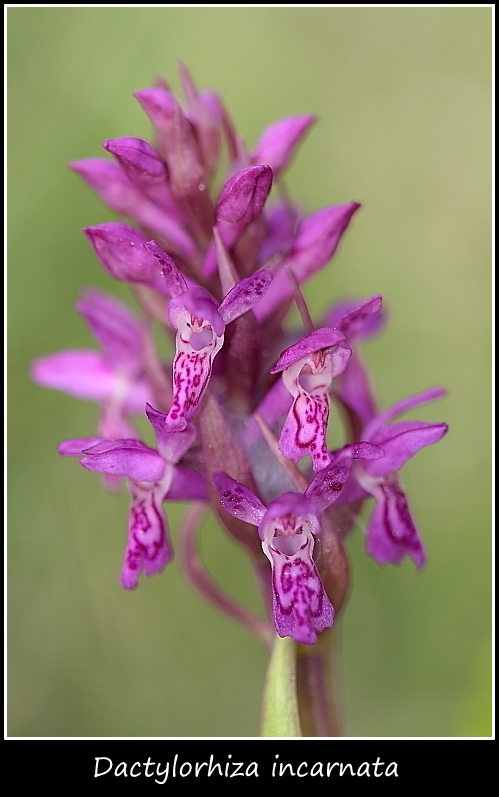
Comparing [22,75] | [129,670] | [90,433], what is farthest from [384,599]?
[22,75]

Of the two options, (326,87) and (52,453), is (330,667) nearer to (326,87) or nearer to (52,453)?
(52,453)

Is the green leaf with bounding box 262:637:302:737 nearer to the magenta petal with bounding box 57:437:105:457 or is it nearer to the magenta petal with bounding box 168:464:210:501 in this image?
the magenta petal with bounding box 168:464:210:501

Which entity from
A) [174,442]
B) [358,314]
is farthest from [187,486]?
[358,314]

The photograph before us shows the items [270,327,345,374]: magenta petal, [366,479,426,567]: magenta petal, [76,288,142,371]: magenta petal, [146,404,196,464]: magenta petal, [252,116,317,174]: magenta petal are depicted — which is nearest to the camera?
[270,327,345,374]: magenta petal

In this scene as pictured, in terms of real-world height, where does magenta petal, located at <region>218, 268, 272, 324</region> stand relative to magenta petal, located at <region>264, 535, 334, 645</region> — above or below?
above

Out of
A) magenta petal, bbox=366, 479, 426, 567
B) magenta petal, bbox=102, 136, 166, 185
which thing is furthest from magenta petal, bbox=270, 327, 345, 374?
magenta petal, bbox=102, 136, 166, 185

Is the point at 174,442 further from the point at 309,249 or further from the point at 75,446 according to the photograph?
the point at 309,249
